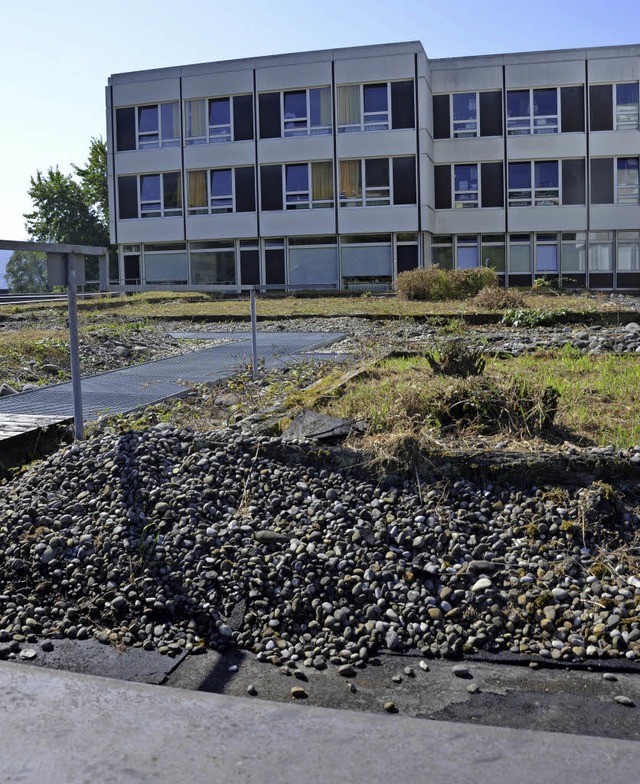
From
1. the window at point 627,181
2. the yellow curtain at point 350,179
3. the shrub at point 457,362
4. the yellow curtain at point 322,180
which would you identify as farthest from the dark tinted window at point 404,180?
the shrub at point 457,362

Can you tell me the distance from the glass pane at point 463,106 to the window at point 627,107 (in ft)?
18.4

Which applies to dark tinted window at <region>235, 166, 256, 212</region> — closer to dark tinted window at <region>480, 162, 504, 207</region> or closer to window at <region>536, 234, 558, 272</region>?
dark tinted window at <region>480, 162, 504, 207</region>

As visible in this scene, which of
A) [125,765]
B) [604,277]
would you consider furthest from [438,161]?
[125,765]

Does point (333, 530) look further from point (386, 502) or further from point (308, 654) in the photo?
point (308, 654)

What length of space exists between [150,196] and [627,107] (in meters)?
19.5

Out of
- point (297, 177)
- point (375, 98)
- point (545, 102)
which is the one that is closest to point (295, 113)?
point (297, 177)

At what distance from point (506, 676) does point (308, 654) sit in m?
0.83

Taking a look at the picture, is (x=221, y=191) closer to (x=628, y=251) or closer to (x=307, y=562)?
(x=628, y=251)

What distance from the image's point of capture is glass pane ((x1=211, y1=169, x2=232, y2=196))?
3747 cm

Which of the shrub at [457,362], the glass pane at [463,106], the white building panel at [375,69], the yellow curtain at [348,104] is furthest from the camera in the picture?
the glass pane at [463,106]

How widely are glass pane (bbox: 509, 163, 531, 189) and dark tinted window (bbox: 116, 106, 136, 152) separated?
→ 15615mm

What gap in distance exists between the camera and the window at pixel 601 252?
37.2 metres

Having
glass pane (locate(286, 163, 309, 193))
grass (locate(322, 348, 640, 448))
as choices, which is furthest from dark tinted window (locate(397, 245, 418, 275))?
grass (locate(322, 348, 640, 448))

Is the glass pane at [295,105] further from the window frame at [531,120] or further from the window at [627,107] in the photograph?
the window at [627,107]
